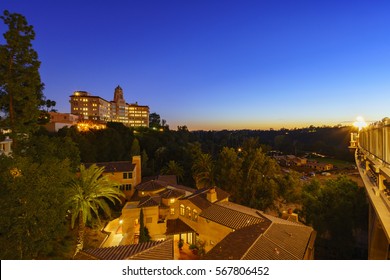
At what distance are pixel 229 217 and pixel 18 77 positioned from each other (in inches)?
589

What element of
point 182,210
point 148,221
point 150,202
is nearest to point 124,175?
point 150,202

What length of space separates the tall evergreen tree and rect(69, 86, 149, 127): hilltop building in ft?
167

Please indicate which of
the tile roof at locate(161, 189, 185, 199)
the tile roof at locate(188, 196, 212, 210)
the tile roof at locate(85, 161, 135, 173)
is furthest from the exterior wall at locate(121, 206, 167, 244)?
the tile roof at locate(85, 161, 135, 173)

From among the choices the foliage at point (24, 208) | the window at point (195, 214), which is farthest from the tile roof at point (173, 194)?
the foliage at point (24, 208)

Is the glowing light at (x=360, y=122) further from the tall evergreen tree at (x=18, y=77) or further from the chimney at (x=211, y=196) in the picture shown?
the tall evergreen tree at (x=18, y=77)

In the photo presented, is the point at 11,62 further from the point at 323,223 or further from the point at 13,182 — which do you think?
the point at 323,223

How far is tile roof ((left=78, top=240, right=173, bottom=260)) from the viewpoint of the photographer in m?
7.78

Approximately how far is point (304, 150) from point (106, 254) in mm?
109903

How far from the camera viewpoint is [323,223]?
736 inches

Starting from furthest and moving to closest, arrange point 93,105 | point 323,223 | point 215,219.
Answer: point 93,105 → point 323,223 → point 215,219

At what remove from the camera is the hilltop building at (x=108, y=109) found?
224 feet

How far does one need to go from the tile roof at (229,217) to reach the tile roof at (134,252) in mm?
6753

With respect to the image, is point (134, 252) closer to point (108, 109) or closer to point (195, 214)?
point (195, 214)

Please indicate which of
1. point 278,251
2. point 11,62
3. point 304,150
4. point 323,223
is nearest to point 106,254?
point 278,251
